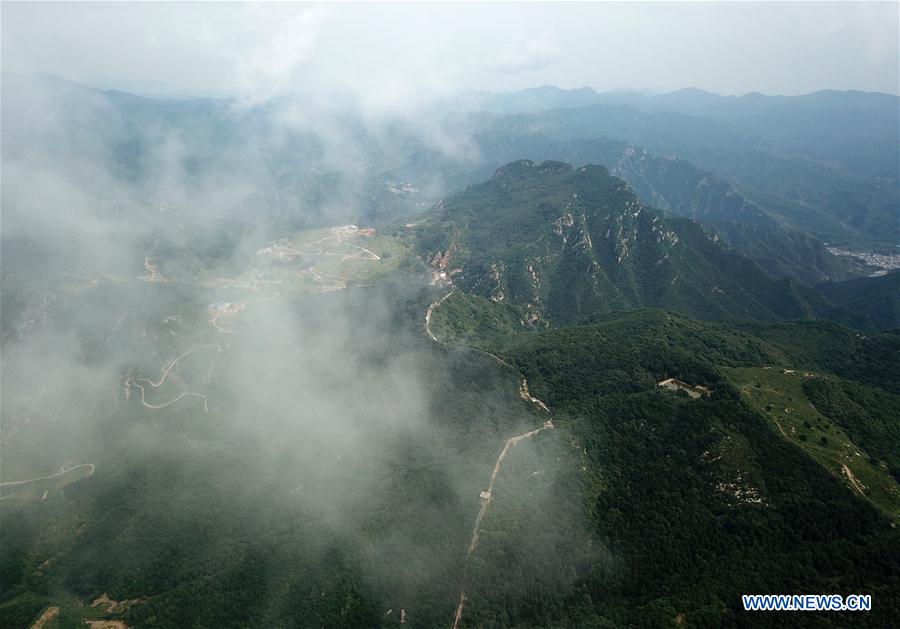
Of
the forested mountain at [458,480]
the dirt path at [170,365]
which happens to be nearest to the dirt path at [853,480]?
the forested mountain at [458,480]

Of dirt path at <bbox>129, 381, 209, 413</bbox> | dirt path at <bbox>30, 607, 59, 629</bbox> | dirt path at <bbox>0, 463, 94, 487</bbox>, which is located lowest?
dirt path at <bbox>0, 463, 94, 487</bbox>

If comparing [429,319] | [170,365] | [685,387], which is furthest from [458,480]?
[170,365]

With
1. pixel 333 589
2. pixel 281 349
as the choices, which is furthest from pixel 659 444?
pixel 281 349

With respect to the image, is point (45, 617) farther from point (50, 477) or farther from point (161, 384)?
point (161, 384)

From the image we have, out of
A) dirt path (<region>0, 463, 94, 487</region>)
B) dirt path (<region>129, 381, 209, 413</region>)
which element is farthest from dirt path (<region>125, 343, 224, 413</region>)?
dirt path (<region>0, 463, 94, 487</region>)

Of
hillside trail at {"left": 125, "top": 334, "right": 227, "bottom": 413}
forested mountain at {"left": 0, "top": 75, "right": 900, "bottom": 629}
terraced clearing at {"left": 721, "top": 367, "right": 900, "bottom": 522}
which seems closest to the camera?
forested mountain at {"left": 0, "top": 75, "right": 900, "bottom": 629}

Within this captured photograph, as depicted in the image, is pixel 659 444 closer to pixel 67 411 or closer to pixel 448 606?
pixel 448 606

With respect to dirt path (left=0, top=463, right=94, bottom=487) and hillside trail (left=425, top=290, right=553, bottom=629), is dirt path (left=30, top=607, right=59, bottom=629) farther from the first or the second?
hillside trail (left=425, top=290, right=553, bottom=629)

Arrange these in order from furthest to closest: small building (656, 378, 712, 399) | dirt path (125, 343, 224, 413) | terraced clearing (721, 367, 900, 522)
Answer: dirt path (125, 343, 224, 413) < small building (656, 378, 712, 399) < terraced clearing (721, 367, 900, 522)
